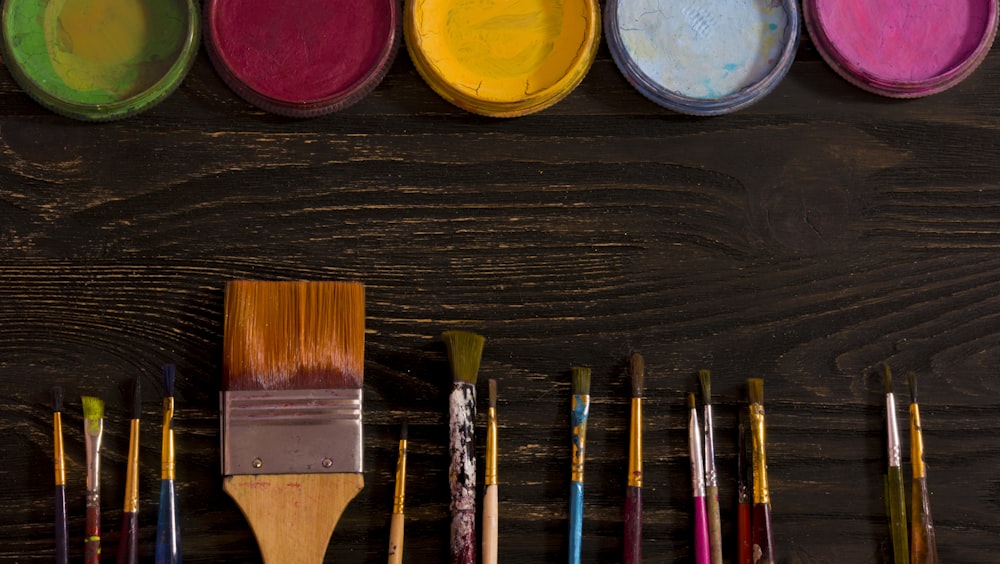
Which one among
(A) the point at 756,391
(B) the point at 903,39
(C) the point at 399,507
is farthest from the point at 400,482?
(B) the point at 903,39

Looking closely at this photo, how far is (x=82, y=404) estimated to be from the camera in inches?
55.7

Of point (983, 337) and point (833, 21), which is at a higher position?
point (833, 21)

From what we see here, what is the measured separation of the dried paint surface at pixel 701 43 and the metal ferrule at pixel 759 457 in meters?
0.46

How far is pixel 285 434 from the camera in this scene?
1.38m

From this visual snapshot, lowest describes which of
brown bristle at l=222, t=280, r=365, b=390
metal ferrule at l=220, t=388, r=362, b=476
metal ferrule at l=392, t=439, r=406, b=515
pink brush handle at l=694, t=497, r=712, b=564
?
pink brush handle at l=694, t=497, r=712, b=564

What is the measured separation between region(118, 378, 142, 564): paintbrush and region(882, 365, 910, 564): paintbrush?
1.04 m

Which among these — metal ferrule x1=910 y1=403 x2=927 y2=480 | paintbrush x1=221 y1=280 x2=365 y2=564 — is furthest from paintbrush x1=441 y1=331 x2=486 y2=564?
metal ferrule x1=910 y1=403 x2=927 y2=480

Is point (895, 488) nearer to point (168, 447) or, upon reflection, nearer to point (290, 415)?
point (290, 415)

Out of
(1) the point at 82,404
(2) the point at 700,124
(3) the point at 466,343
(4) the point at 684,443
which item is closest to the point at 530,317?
(3) the point at 466,343

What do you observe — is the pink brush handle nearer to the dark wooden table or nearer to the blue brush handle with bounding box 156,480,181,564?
the dark wooden table

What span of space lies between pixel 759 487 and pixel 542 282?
421 millimetres

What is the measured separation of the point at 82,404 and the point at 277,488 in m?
0.30

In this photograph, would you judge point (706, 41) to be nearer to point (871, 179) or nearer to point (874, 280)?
point (871, 179)

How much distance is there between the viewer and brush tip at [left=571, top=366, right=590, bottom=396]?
1.45 m
